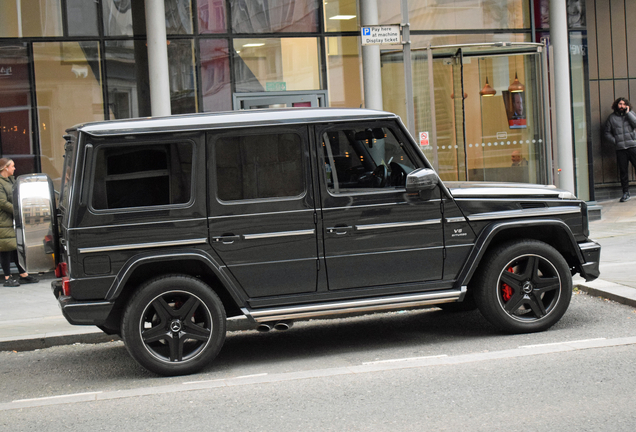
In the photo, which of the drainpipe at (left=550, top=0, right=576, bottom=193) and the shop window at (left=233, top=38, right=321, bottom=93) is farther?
the drainpipe at (left=550, top=0, right=576, bottom=193)

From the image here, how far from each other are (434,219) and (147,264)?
2.32 meters

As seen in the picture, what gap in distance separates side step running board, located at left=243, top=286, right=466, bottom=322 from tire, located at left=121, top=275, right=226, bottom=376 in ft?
1.04

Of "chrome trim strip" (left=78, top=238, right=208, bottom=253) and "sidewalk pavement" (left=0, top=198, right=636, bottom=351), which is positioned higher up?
"chrome trim strip" (left=78, top=238, right=208, bottom=253)

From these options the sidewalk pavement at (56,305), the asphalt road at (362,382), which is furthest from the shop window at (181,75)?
the asphalt road at (362,382)

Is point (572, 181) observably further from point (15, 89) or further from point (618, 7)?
point (15, 89)

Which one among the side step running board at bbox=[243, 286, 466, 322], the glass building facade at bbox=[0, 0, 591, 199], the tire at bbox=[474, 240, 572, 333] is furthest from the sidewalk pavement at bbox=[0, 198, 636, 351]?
the glass building facade at bbox=[0, 0, 591, 199]

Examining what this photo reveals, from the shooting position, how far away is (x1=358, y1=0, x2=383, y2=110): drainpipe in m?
12.8

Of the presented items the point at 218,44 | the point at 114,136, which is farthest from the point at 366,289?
the point at 218,44

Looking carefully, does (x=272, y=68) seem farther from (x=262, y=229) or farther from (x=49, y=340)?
(x=262, y=229)

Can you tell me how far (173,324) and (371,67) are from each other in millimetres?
8267

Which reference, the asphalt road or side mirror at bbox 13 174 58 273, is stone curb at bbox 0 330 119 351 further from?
side mirror at bbox 13 174 58 273

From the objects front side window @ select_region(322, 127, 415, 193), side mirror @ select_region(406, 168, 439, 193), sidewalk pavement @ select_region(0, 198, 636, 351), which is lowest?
sidewalk pavement @ select_region(0, 198, 636, 351)

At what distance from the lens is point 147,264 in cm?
579

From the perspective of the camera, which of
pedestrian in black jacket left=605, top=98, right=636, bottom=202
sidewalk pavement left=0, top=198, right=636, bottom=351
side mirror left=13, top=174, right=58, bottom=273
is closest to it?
side mirror left=13, top=174, right=58, bottom=273
